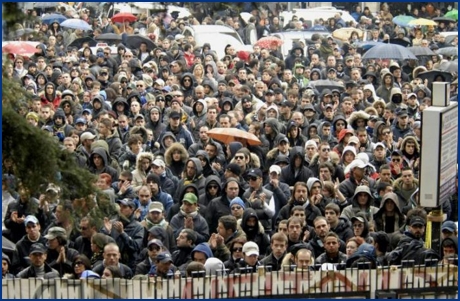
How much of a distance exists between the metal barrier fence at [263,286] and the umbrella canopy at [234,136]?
7.50 m

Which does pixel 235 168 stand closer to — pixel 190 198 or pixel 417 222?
pixel 190 198

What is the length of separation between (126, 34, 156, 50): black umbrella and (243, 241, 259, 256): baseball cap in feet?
55.5

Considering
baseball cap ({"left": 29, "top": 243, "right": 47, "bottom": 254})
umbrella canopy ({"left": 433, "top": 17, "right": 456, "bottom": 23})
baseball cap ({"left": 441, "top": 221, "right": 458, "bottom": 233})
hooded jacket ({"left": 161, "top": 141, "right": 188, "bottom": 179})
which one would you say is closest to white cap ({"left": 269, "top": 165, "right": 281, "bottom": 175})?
hooded jacket ({"left": 161, "top": 141, "right": 188, "bottom": 179})

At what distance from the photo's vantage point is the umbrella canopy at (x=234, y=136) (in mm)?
18969

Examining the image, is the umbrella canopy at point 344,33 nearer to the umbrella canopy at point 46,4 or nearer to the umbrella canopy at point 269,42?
the umbrella canopy at point 269,42

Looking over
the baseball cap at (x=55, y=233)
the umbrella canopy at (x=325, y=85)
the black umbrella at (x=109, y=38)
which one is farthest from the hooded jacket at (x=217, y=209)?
the black umbrella at (x=109, y=38)

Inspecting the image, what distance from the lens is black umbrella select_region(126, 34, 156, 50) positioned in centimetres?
2986

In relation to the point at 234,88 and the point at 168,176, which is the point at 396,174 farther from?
the point at 234,88

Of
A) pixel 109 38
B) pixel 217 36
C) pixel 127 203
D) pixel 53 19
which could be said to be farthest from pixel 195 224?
pixel 53 19

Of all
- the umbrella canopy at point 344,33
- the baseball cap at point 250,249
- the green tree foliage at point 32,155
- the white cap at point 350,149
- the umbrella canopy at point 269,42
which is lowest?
the umbrella canopy at point 344,33

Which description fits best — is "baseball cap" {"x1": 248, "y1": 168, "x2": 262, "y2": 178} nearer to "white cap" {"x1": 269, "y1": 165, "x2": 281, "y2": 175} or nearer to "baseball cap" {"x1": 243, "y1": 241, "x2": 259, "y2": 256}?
"white cap" {"x1": 269, "y1": 165, "x2": 281, "y2": 175}

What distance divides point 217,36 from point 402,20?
23.0ft

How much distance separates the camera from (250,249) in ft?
43.0

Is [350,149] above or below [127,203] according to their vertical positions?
below
